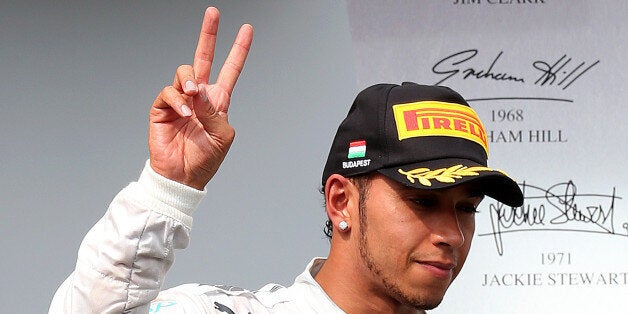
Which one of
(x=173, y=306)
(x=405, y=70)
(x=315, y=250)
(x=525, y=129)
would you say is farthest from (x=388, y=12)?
(x=173, y=306)

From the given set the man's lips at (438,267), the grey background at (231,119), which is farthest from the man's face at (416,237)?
the grey background at (231,119)

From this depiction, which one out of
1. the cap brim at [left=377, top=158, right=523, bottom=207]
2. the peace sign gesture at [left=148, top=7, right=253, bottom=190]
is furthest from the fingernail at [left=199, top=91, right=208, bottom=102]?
the cap brim at [left=377, top=158, right=523, bottom=207]

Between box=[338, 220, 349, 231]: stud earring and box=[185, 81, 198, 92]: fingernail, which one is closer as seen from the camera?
box=[185, 81, 198, 92]: fingernail

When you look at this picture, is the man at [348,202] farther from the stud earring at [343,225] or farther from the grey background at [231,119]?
the grey background at [231,119]

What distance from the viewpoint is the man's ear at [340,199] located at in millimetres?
1626

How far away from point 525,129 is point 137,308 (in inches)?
51.1

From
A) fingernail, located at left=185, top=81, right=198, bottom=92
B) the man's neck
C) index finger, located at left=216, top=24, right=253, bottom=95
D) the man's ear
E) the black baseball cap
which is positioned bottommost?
the man's neck

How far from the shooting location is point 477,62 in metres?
2.38

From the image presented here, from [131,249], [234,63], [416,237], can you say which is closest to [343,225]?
[416,237]
